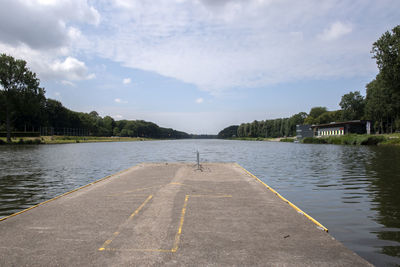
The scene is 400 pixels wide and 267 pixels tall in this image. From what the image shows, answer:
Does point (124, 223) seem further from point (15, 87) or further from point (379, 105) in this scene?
point (379, 105)

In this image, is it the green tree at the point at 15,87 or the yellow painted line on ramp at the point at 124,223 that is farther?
the green tree at the point at 15,87

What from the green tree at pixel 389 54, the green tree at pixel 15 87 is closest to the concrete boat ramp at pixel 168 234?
the green tree at pixel 389 54

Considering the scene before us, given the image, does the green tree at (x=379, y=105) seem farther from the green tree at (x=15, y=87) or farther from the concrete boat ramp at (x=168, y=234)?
the green tree at (x=15, y=87)

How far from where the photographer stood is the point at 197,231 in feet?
27.3

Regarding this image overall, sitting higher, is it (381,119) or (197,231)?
(381,119)

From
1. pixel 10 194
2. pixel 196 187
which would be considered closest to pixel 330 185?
pixel 196 187

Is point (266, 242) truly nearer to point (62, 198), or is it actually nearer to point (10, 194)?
point (62, 198)

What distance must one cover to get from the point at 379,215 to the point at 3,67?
10192 centimetres

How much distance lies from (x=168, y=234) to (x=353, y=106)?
541 feet

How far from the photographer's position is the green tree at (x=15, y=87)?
8639 centimetres

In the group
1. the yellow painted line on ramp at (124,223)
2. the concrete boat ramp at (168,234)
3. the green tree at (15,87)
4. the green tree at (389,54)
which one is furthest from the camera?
the green tree at (15,87)

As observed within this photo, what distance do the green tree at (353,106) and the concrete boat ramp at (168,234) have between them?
15570 centimetres

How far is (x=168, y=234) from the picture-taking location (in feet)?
26.5

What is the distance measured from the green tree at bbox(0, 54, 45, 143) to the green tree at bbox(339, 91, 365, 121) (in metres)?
143
